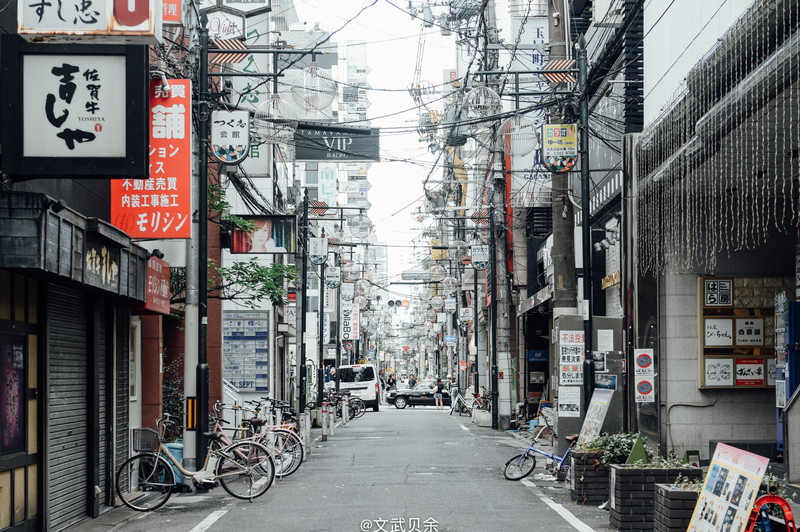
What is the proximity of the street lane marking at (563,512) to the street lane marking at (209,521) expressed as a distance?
14.6 ft

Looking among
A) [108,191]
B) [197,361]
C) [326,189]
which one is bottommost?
[197,361]

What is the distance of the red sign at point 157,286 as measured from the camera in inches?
595

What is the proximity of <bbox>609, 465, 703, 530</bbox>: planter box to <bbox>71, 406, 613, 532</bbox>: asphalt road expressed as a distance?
47 centimetres

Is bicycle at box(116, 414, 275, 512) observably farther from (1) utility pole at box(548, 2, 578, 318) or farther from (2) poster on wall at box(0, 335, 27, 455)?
(1) utility pole at box(548, 2, 578, 318)

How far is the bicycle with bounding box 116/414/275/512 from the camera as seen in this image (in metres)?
14.1

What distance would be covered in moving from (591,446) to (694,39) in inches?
256

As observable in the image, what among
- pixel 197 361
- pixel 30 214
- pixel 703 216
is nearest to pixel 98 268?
pixel 30 214

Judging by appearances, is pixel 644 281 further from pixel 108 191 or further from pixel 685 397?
pixel 108 191

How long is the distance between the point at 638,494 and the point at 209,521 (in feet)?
17.9

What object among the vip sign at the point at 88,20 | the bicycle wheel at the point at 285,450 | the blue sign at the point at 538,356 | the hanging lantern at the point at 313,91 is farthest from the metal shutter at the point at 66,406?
the blue sign at the point at 538,356

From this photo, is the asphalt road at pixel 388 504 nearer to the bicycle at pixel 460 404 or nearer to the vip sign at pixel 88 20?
the vip sign at pixel 88 20

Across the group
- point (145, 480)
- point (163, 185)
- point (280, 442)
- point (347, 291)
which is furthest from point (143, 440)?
point (347, 291)

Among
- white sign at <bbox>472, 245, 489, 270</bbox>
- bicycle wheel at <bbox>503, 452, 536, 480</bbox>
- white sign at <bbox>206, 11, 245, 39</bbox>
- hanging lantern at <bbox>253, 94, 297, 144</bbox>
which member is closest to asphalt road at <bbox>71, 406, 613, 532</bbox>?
bicycle wheel at <bbox>503, 452, 536, 480</bbox>

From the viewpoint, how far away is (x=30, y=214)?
372 inches
